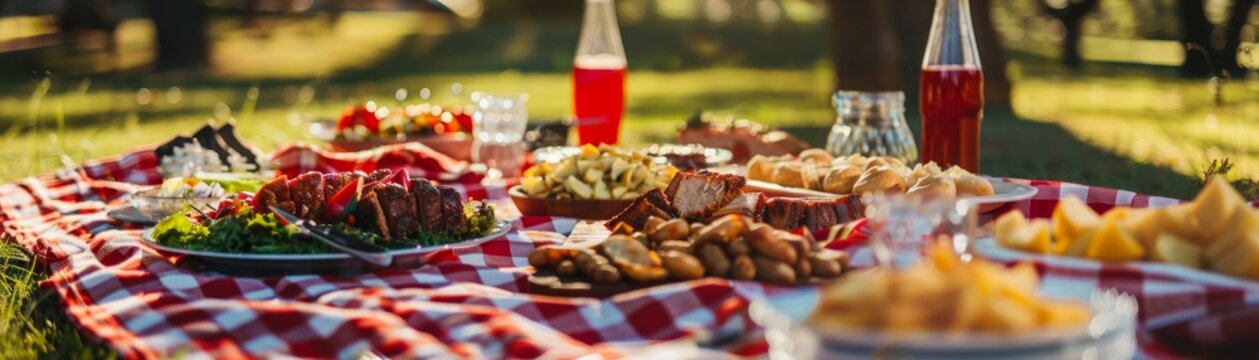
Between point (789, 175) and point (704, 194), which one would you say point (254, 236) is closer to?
point (704, 194)

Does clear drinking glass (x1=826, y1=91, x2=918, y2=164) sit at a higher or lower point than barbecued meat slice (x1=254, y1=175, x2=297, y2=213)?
lower

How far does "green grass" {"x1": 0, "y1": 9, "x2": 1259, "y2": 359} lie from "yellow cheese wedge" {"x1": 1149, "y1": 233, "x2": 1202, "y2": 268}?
5.57ft

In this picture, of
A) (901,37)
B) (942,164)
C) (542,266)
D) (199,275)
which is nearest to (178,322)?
(199,275)

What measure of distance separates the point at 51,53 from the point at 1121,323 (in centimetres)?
1626

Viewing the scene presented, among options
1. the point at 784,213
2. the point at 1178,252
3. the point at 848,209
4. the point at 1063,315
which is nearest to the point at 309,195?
the point at 784,213

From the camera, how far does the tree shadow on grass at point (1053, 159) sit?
6.00 meters

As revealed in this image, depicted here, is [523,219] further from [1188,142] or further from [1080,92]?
[1080,92]

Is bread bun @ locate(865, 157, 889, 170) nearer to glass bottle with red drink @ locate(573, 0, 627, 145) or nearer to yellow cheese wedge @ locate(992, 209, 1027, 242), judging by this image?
yellow cheese wedge @ locate(992, 209, 1027, 242)

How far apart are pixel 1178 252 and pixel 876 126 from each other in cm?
193

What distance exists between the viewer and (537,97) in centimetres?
1403

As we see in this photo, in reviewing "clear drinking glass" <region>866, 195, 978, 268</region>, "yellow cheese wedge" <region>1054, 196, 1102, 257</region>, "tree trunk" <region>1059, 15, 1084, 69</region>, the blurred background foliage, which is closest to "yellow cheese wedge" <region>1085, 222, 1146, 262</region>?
"yellow cheese wedge" <region>1054, 196, 1102, 257</region>

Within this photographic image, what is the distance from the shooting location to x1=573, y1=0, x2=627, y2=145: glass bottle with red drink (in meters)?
5.55

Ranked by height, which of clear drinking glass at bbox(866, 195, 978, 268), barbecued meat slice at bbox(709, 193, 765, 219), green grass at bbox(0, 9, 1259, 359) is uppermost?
clear drinking glass at bbox(866, 195, 978, 268)

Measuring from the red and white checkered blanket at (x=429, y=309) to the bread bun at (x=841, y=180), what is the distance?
23.4 inches
